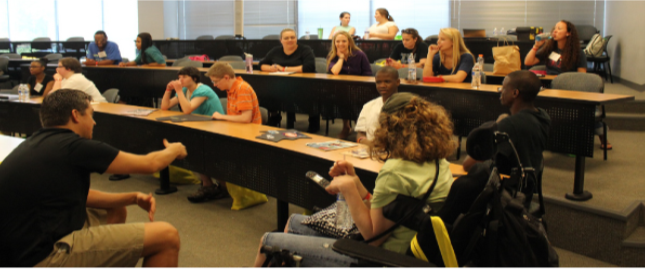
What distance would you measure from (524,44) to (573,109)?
3.21 metres

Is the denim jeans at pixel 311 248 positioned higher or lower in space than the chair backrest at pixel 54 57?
lower

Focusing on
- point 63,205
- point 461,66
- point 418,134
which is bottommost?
point 63,205

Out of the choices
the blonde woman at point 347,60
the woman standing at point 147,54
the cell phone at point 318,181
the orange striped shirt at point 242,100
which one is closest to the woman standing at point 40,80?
the woman standing at point 147,54

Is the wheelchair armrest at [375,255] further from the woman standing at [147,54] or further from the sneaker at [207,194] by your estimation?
the woman standing at [147,54]

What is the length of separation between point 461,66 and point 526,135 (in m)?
2.20

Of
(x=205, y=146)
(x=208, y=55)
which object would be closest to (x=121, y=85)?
(x=208, y=55)

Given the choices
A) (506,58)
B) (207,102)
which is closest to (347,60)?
(506,58)

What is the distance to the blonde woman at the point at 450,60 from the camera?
4.41 m

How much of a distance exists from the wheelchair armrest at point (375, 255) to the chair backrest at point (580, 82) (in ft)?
10.7

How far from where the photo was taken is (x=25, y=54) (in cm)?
1077

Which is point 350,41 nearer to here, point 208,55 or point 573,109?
point 573,109

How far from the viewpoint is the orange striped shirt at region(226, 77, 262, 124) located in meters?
4.00

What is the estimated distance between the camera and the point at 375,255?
1504mm

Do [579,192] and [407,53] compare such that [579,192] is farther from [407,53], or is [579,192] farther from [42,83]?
[42,83]
